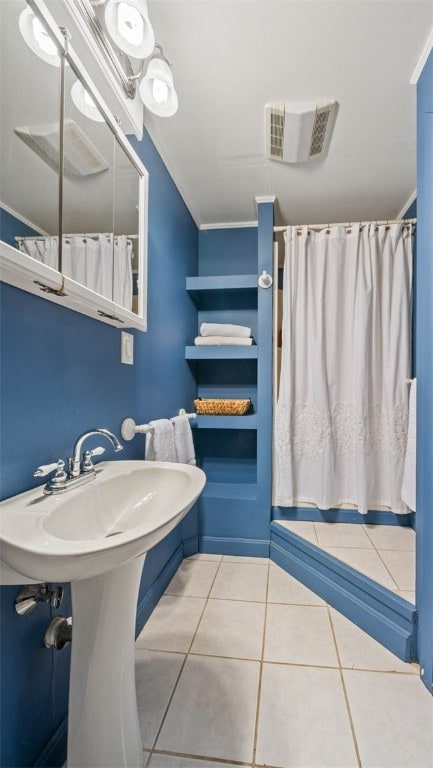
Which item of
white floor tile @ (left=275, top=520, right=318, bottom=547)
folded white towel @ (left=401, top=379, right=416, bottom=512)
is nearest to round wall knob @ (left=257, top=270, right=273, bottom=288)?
folded white towel @ (left=401, top=379, right=416, bottom=512)

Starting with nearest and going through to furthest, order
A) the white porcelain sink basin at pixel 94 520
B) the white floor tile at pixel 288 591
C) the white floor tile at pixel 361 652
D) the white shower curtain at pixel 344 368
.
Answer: the white porcelain sink basin at pixel 94 520, the white floor tile at pixel 361 652, the white floor tile at pixel 288 591, the white shower curtain at pixel 344 368

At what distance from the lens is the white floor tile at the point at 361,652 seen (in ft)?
3.89

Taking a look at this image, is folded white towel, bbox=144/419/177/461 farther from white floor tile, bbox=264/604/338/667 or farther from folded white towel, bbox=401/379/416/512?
folded white towel, bbox=401/379/416/512

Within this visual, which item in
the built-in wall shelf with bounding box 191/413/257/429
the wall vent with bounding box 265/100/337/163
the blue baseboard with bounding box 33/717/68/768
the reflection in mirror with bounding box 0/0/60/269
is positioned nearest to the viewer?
the reflection in mirror with bounding box 0/0/60/269

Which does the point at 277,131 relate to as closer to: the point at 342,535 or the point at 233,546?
the point at 342,535

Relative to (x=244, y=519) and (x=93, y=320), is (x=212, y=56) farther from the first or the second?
(x=244, y=519)

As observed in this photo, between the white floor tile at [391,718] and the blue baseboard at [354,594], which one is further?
the blue baseboard at [354,594]

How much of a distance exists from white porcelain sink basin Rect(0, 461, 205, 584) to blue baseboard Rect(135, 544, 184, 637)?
0.71 metres

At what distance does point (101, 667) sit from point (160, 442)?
2.57 feet

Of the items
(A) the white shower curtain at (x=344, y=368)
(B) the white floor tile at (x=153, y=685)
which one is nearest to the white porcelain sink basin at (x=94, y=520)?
(B) the white floor tile at (x=153, y=685)

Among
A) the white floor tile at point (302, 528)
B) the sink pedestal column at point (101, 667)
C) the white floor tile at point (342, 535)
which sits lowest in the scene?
the white floor tile at point (342, 535)

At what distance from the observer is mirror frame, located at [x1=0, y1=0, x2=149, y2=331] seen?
66 centimetres

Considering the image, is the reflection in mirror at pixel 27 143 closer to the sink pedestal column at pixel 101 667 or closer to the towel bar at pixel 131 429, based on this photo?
the towel bar at pixel 131 429

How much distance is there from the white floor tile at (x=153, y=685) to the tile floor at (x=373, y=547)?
0.87 m
